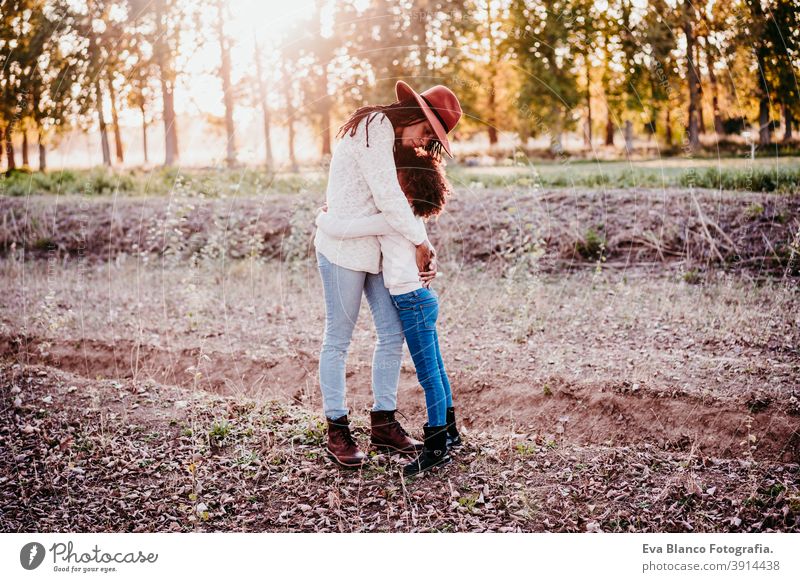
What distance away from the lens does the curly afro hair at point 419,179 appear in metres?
3.26

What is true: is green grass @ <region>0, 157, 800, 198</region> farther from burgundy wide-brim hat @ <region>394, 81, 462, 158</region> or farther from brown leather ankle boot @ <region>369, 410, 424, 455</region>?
brown leather ankle boot @ <region>369, 410, 424, 455</region>

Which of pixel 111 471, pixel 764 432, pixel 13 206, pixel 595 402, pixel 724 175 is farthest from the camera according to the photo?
pixel 13 206

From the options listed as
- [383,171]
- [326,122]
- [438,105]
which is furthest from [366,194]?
[326,122]

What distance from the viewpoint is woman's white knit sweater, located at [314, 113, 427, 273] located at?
3.05 m

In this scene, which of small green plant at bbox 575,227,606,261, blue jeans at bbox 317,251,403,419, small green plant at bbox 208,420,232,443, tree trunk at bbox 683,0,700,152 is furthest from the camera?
small green plant at bbox 575,227,606,261

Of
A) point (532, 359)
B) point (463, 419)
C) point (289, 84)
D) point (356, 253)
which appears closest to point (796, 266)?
point (532, 359)

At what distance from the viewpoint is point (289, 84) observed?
1031 cm

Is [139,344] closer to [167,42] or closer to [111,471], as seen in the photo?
[111,471]

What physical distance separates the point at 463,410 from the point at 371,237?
158cm

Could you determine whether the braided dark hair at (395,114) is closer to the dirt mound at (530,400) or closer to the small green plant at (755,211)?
the dirt mound at (530,400)

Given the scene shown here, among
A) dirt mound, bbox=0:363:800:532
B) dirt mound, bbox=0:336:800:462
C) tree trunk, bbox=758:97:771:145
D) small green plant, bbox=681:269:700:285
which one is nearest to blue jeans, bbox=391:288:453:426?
dirt mound, bbox=0:363:800:532

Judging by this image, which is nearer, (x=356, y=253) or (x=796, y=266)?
(x=356, y=253)

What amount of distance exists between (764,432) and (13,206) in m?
10.2

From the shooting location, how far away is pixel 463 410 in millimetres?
4277
